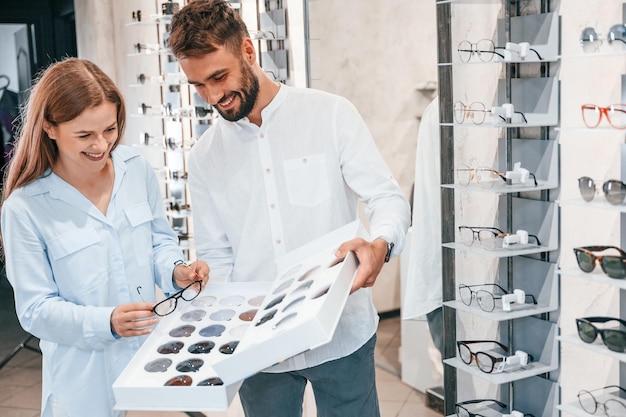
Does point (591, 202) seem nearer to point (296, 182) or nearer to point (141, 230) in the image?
point (296, 182)

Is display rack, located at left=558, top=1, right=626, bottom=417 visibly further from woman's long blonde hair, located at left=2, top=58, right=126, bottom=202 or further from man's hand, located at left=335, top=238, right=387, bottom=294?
woman's long blonde hair, located at left=2, top=58, right=126, bottom=202

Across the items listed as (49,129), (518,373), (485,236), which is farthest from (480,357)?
(49,129)

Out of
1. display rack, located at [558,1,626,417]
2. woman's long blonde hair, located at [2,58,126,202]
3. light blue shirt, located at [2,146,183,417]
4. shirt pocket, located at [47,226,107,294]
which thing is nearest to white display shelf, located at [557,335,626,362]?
display rack, located at [558,1,626,417]

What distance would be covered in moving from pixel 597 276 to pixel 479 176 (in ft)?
1.93

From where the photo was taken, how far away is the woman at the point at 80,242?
82.9 inches

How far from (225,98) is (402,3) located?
43.9 inches

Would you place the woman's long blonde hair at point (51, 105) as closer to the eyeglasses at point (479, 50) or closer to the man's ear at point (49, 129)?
the man's ear at point (49, 129)

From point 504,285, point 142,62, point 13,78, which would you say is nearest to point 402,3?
point 504,285

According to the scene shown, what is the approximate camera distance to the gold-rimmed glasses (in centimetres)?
Answer: 251

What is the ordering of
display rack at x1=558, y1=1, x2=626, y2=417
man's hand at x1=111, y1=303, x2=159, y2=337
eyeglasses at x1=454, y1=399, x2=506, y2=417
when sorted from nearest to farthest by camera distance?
man's hand at x1=111, y1=303, x2=159, y2=337, display rack at x1=558, y1=1, x2=626, y2=417, eyeglasses at x1=454, y1=399, x2=506, y2=417

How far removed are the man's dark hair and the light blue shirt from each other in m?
0.47

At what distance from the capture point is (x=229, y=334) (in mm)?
1942

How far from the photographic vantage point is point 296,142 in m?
2.21

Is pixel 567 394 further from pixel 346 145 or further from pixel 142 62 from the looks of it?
pixel 142 62
